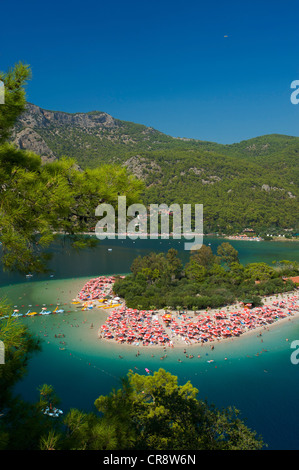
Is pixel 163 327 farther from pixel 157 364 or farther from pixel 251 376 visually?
pixel 251 376

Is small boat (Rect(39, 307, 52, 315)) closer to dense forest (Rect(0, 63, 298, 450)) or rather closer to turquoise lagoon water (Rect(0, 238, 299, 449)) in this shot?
turquoise lagoon water (Rect(0, 238, 299, 449))

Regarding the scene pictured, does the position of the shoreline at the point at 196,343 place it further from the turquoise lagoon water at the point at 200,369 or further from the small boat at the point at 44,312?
the small boat at the point at 44,312

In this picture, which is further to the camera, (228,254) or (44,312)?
(228,254)

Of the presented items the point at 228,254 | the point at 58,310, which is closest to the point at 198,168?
the point at 228,254

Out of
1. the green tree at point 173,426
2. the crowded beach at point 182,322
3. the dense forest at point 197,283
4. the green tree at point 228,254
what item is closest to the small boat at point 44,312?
the crowded beach at point 182,322

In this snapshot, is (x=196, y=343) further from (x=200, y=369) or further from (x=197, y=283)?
(x=197, y=283)
